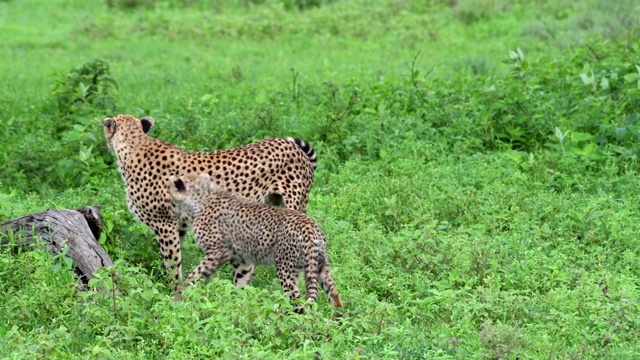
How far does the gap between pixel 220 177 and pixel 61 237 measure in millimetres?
1305

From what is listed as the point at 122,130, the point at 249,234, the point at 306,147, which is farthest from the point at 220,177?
the point at 122,130

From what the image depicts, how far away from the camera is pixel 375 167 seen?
34.4 feet

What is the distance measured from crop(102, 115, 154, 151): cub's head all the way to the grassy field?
559mm

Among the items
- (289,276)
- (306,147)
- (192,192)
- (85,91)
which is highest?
(306,147)

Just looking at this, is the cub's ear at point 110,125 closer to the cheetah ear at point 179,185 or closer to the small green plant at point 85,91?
the cheetah ear at point 179,185

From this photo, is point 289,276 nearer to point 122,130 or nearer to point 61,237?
point 61,237

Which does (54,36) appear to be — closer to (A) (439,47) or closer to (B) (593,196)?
(A) (439,47)

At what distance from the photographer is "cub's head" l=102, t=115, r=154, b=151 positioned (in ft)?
28.9

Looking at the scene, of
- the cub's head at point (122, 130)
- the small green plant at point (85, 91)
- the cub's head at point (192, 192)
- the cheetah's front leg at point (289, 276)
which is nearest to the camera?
the cheetah's front leg at point (289, 276)

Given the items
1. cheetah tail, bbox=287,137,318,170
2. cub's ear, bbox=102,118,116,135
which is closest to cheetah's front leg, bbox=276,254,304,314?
cheetah tail, bbox=287,137,318,170

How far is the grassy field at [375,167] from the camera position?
21.9 ft

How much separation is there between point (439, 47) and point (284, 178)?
8280 millimetres

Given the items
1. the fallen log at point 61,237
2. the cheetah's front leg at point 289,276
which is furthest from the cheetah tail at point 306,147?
the fallen log at point 61,237

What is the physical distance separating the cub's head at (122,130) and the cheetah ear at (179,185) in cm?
81
